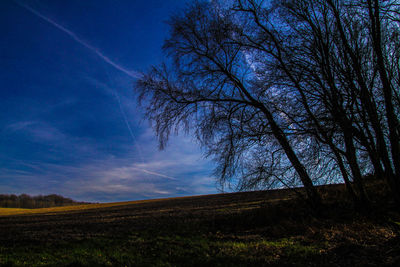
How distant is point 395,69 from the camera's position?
942 centimetres

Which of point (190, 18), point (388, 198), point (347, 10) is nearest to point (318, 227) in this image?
point (388, 198)

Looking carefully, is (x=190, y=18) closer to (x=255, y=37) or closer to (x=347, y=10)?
(x=255, y=37)

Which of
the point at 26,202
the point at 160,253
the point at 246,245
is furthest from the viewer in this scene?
the point at 26,202

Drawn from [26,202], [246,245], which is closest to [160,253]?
[246,245]

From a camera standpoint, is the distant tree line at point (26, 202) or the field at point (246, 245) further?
the distant tree line at point (26, 202)

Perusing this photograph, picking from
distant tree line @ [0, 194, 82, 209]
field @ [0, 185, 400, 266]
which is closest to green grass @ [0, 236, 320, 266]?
field @ [0, 185, 400, 266]

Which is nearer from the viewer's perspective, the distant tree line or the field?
the field

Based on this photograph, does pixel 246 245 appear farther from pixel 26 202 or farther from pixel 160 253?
pixel 26 202

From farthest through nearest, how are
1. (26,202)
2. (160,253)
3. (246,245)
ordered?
(26,202), (246,245), (160,253)

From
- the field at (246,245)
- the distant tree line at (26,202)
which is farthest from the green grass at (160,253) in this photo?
the distant tree line at (26,202)

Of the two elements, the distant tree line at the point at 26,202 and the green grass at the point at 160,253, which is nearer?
the green grass at the point at 160,253

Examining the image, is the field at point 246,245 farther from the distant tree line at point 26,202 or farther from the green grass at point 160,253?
the distant tree line at point 26,202

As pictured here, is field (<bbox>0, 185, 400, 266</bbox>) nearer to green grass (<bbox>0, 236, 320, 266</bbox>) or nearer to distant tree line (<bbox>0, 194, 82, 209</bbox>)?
green grass (<bbox>0, 236, 320, 266</bbox>)

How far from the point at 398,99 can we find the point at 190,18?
9.93 m
